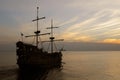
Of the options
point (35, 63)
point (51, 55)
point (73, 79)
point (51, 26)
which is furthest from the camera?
point (51, 26)

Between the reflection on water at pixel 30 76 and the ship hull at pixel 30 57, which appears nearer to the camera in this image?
the reflection on water at pixel 30 76

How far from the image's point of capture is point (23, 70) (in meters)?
49.1

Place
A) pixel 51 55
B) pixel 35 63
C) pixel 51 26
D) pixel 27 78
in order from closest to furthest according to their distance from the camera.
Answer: pixel 27 78 < pixel 35 63 < pixel 51 55 < pixel 51 26

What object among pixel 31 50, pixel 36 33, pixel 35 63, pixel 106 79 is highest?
pixel 36 33

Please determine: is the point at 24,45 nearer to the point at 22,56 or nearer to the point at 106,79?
the point at 22,56

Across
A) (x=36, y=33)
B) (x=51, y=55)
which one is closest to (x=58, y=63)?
→ (x=51, y=55)

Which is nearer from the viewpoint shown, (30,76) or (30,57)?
(30,76)

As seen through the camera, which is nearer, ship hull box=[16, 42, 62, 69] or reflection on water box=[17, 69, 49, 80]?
reflection on water box=[17, 69, 49, 80]

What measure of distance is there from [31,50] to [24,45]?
12.7 feet

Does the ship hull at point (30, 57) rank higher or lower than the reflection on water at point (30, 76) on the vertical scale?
higher

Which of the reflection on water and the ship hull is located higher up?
the ship hull

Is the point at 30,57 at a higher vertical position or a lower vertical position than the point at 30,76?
higher

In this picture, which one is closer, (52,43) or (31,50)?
(31,50)

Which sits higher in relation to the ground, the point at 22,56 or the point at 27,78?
the point at 22,56
